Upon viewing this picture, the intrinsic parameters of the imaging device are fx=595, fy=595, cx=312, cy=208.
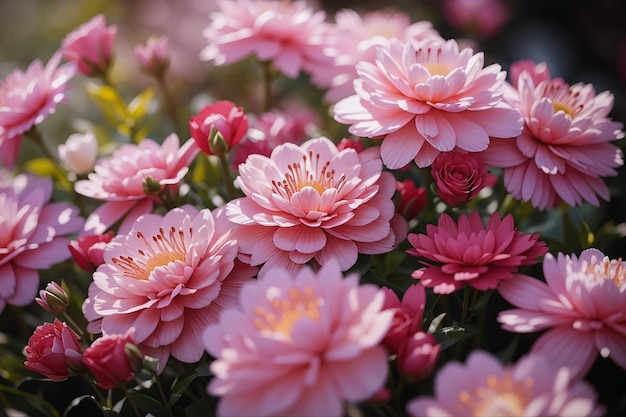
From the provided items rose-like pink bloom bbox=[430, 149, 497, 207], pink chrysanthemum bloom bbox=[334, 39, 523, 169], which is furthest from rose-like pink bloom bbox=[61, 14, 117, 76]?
rose-like pink bloom bbox=[430, 149, 497, 207]

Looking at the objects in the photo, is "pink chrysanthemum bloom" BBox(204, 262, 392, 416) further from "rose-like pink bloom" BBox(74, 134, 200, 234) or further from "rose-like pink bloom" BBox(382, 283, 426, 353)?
"rose-like pink bloom" BBox(74, 134, 200, 234)

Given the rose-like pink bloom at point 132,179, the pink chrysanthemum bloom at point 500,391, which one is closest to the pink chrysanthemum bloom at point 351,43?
the rose-like pink bloom at point 132,179

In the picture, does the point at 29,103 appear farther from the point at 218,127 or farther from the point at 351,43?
the point at 351,43

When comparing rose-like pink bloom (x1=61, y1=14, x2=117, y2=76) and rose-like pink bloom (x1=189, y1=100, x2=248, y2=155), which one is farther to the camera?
rose-like pink bloom (x1=61, y1=14, x2=117, y2=76)

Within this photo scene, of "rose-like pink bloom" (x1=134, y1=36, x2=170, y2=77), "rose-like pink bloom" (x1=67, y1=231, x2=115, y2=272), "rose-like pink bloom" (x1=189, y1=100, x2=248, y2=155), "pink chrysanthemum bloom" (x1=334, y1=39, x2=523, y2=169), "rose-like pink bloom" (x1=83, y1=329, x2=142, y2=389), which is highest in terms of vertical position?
"pink chrysanthemum bloom" (x1=334, y1=39, x2=523, y2=169)

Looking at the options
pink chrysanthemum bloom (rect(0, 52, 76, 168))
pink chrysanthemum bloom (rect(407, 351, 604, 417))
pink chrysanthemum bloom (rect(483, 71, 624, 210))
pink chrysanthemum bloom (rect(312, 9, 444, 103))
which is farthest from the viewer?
pink chrysanthemum bloom (rect(312, 9, 444, 103))

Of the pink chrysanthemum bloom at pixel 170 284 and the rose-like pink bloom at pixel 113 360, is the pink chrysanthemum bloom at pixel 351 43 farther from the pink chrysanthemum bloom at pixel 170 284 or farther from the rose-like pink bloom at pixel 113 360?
the rose-like pink bloom at pixel 113 360

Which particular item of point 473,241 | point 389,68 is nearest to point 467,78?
point 389,68

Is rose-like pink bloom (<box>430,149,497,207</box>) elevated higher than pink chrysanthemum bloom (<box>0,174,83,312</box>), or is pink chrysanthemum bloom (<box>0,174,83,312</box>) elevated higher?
rose-like pink bloom (<box>430,149,497,207</box>)
